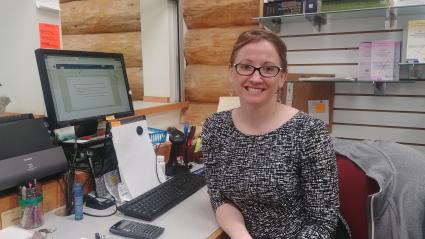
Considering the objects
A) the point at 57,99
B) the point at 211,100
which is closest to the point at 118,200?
the point at 57,99

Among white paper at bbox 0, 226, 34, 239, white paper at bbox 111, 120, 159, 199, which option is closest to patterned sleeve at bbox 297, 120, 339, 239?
white paper at bbox 111, 120, 159, 199

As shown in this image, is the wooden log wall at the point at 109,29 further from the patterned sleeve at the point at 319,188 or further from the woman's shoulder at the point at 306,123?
the patterned sleeve at the point at 319,188

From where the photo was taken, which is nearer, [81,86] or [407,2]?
[81,86]

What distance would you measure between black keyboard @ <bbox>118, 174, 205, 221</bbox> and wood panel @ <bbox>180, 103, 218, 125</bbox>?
3.26 ft

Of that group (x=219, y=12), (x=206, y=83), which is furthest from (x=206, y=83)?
(x=219, y=12)

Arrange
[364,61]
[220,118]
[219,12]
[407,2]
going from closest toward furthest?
[220,118]
[407,2]
[364,61]
[219,12]

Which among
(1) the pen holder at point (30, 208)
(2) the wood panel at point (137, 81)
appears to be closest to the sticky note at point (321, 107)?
(2) the wood panel at point (137, 81)

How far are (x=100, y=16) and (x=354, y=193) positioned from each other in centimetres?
264

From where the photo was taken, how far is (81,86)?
60.8 inches

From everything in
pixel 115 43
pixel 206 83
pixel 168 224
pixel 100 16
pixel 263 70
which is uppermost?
pixel 100 16

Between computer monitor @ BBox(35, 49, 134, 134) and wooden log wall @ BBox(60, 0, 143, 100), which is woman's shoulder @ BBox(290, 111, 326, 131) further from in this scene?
wooden log wall @ BBox(60, 0, 143, 100)

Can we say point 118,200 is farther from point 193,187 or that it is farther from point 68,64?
point 68,64

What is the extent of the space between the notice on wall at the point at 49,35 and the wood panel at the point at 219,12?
1.10 meters

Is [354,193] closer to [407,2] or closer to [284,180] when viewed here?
[284,180]
